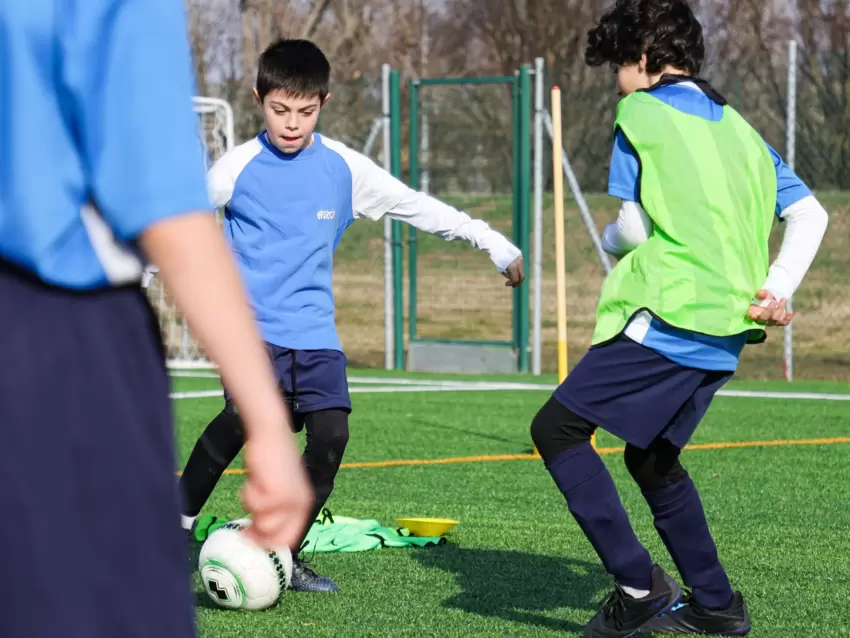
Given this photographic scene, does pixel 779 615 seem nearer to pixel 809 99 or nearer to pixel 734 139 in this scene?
pixel 734 139

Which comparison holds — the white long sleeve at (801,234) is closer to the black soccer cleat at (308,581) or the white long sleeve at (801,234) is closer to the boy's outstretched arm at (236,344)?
the black soccer cleat at (308,581)

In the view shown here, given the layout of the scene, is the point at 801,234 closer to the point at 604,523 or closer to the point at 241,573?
the point at 604,523

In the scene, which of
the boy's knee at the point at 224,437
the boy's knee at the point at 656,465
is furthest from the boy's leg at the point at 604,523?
the boy's knee at the point at 224,437

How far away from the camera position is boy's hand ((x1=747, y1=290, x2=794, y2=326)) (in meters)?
3.63

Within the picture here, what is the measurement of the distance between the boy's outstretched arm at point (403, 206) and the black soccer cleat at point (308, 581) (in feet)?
3.76

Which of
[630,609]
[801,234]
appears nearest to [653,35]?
[801,234]

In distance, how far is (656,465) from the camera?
383cm

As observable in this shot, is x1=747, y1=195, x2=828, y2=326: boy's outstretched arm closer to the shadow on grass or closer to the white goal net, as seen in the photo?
the shadow on grass

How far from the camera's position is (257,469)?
4.77ft

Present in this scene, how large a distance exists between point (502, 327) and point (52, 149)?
12547 millimetres

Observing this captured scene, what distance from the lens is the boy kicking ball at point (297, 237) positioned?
4516 millimetres

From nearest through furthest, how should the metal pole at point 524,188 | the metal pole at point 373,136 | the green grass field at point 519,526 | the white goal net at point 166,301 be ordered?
1. the green grass field at point 519,526
2. the metal pole at point 524,188
3. the metal pole at point 373,136
4. the white goal net at point 166,301

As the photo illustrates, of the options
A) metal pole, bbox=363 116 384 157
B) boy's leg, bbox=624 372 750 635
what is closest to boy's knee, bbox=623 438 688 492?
boy's leg, bbox=624 372 750 635

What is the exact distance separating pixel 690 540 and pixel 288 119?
185 centimetres
